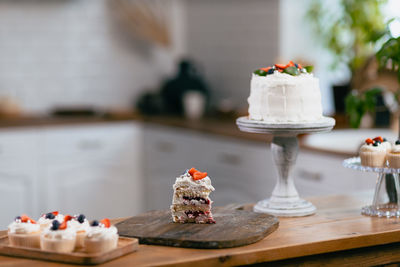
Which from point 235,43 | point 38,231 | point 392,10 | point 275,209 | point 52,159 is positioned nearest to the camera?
point 38,231

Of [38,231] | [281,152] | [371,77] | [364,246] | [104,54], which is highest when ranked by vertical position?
[104,54]

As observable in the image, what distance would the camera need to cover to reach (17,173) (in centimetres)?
423

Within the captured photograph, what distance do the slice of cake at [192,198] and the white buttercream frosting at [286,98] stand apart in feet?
1.11

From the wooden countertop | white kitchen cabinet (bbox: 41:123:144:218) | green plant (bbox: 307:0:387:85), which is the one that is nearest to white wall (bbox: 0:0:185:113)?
the wooden countertop

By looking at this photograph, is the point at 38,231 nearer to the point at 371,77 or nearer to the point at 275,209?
the point at 275,209

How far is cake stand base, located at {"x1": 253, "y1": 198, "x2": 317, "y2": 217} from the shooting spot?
6.62 ft

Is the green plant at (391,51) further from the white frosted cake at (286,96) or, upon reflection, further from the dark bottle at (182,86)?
the dark bottle at (182,86)

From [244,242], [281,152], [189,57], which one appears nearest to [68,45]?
[189,57]

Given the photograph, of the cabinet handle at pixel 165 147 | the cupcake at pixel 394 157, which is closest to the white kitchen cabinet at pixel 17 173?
the cabinet handle at pixel 165 147

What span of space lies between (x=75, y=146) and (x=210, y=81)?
4.06ft

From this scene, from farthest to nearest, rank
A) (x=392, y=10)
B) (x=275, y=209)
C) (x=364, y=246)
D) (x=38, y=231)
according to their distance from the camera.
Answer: (x=392, y=10) → (x=275, y=209) → (x=364, y=246) → (x=38, y=231)

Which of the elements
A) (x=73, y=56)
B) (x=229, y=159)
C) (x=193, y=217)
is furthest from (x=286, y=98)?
(x=73, y=56)

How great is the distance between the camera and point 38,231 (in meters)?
1.63

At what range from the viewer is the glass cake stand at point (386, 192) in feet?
6.59
